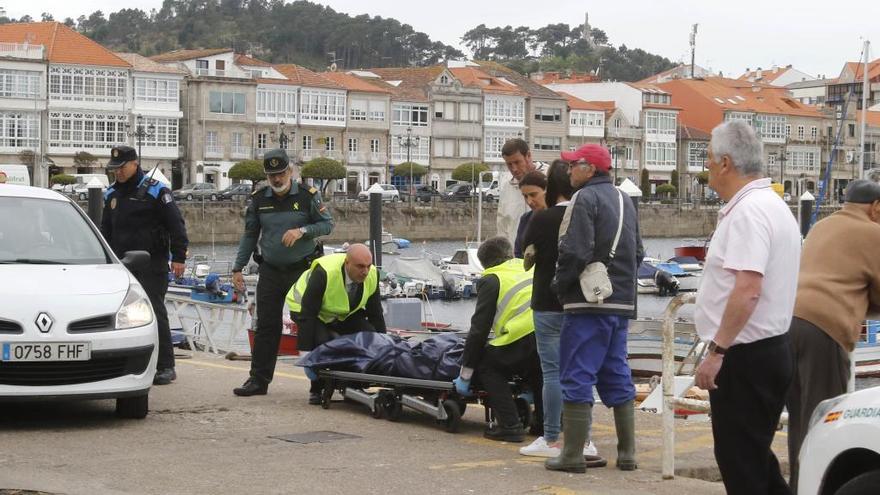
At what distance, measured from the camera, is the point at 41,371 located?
30.2ft

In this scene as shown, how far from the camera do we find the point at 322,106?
110 metres

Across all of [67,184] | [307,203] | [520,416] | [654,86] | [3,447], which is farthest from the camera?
[654,86]

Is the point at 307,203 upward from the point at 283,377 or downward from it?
upward

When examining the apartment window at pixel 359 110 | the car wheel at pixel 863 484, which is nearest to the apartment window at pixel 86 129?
the apartment window at pixel 359 110

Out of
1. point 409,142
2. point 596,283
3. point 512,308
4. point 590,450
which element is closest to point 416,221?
point 409,142

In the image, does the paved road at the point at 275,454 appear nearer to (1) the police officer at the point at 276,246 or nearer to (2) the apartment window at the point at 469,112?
(1) the police officer at the point at 276,246

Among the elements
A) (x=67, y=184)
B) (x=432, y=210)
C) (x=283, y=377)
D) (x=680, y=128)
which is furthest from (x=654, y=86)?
(x=283, y=377)

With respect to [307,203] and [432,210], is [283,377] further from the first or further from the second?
[432,210]

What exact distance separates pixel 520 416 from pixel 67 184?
262ft

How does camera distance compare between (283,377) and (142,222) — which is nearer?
(142,222)

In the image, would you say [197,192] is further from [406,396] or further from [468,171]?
[406,396]

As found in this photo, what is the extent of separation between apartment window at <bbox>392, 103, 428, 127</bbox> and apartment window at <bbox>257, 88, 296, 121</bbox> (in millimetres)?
9858

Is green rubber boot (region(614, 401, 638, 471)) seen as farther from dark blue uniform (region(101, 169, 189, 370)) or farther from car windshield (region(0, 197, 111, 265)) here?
dark blue uniform (region(101, 169, 189, 370))

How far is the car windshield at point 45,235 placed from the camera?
10070mm
